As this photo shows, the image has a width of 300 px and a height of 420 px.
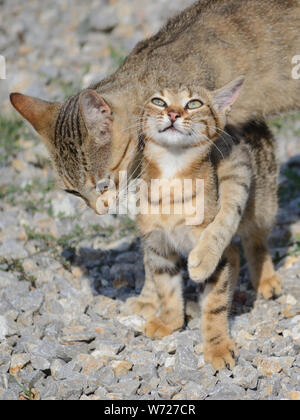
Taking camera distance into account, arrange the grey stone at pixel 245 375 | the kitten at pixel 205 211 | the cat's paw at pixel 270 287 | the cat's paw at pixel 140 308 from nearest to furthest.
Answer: the grey stone at pixel 245 375 → the kitten at pixel 205 211 → the cat's paw at pixel 140 308 → the cat's paw at pixel 270 287

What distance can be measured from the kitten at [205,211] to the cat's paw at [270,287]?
0.21 meters

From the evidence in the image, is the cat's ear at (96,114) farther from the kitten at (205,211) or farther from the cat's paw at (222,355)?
the cat's paw at (222,355)

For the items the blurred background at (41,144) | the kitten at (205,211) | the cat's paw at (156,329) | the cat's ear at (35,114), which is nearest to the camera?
the kitten at (205,211)

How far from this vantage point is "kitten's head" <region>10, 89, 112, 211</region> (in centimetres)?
A: 312

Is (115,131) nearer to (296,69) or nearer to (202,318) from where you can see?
(202,318)

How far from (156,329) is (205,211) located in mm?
708

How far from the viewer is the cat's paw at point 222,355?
10.3 feet

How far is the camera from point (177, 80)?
3.44 m

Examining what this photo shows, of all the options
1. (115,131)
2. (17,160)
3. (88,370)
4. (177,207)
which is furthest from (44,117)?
(17,160)

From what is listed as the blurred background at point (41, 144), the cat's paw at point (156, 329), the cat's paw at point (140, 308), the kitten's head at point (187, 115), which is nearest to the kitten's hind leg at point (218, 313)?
the cat's paw at point (156, 329)

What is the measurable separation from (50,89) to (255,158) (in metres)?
3.01

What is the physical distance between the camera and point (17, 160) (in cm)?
539

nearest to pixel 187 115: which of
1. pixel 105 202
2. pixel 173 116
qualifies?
pixel 173 116
